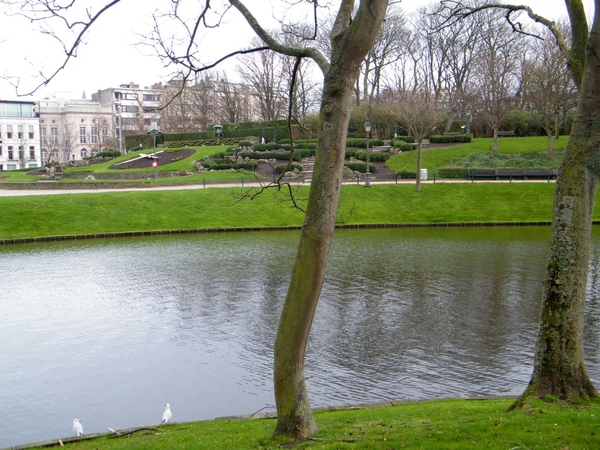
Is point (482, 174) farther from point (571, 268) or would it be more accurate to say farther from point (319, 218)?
point (319, 218)

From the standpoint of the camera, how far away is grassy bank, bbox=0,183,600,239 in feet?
107

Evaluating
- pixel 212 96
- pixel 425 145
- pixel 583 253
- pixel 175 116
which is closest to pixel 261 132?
pixel 425 145

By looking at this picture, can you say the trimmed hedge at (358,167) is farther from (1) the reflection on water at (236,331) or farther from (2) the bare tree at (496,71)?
(1) the reflection on water at (236,331)

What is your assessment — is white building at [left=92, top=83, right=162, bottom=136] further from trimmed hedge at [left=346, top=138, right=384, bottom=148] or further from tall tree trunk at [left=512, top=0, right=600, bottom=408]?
tall tree trunk at [left=512, top=0, right=600, bottom=408]

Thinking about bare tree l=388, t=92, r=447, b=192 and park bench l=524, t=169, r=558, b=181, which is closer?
bare tree l=388, t=92, r=447, b=192

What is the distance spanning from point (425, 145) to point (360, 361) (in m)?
45.8

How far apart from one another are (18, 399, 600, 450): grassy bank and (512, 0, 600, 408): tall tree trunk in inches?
14.8

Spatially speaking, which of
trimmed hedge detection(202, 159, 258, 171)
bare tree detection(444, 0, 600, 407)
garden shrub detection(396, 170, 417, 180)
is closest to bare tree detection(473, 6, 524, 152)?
garden shrub detection(396, 170, 417, 180)

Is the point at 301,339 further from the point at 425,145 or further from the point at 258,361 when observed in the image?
the point at 425,145

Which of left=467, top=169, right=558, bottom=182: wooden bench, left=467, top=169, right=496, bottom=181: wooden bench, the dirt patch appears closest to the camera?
left=467, top=169, right=558, bottom=182: wooden bench

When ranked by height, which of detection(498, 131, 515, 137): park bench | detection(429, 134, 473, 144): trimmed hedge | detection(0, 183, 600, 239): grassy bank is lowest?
detection(0, 183, 600, 239): grassy bank

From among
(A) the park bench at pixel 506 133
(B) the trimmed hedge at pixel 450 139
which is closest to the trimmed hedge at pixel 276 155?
(B) the trimmed hedge at pixel 450 139

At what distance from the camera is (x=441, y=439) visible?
6590 millimetres

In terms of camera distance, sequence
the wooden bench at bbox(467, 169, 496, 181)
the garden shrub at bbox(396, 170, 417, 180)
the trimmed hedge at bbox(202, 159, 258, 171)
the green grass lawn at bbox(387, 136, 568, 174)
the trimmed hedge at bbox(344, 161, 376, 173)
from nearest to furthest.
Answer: the garden shrub at bbox(396, 170, 417, 180)
the wooden bench at bbox(467, 169, 496, 181)
the trimmed hedge at bbox(344, 161, 376, 173)
the trimmed hedge at bbox(202, 159, 258, 171)
the green grass lawn at bbox(387, 136, 568, 174)
